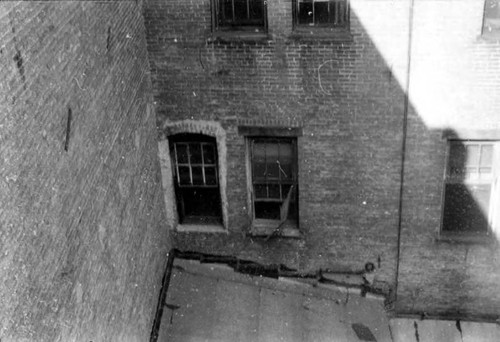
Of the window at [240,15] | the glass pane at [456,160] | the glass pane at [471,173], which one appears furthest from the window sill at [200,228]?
the glass pane at [471,173]

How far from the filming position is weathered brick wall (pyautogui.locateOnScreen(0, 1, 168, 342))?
5047mm

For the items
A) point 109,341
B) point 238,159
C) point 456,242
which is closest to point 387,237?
point 456,242

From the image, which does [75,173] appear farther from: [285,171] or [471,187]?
[471,187]

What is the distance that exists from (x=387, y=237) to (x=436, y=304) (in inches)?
65.1

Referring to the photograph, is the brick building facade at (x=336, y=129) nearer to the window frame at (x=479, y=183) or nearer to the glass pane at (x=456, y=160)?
the window frame at (x=479, y=183)

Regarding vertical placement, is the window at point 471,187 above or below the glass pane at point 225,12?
below

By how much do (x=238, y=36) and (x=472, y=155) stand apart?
4.11m

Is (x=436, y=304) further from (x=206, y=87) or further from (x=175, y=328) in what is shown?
(x=206, y=87)

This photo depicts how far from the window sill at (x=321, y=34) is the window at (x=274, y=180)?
5.67ft

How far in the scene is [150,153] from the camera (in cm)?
924

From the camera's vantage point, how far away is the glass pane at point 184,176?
10.0 m

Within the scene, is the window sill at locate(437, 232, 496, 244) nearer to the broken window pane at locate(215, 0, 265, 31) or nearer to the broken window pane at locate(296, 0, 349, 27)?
the broken window pane at locate(296, 0, 349, 27)

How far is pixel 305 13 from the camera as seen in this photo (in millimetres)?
8570

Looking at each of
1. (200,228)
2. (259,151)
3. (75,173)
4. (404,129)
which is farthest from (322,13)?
(75,173)
